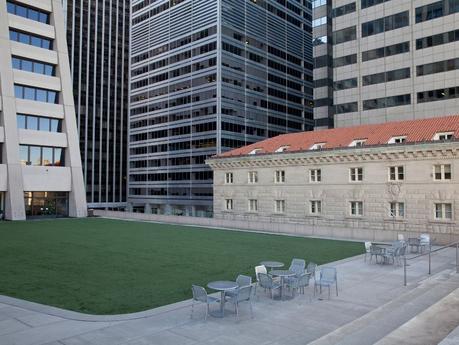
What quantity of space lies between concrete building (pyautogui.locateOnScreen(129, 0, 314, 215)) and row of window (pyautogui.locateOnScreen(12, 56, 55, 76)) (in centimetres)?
2869

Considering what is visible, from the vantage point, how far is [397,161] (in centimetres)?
3394

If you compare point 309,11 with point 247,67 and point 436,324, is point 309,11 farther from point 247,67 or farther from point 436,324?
point 436,324

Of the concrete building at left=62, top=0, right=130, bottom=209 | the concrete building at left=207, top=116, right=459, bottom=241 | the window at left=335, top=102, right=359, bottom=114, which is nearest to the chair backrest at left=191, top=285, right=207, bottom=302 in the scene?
the concrete building at left=207, top=116, right=459, bottom=241

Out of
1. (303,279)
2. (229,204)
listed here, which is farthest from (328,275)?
(229,204)

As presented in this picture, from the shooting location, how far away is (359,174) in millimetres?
36344

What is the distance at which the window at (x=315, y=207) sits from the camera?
39.1 m

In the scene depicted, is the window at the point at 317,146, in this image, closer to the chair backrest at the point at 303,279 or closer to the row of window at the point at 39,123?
the chair backrest at the point at 303,279

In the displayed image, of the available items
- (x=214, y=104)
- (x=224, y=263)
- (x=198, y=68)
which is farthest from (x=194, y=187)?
(x=224, y=263)

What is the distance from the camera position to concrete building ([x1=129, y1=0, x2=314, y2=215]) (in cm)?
7331

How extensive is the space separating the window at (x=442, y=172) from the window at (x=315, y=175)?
10157 millimetres

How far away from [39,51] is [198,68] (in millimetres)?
31770

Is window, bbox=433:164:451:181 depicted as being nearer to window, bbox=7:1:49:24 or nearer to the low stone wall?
the low stone wall

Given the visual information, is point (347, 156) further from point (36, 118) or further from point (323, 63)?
point (36, 118)

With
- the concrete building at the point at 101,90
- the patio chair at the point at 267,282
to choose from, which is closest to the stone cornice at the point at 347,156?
the patio chair at the point at 267,282
